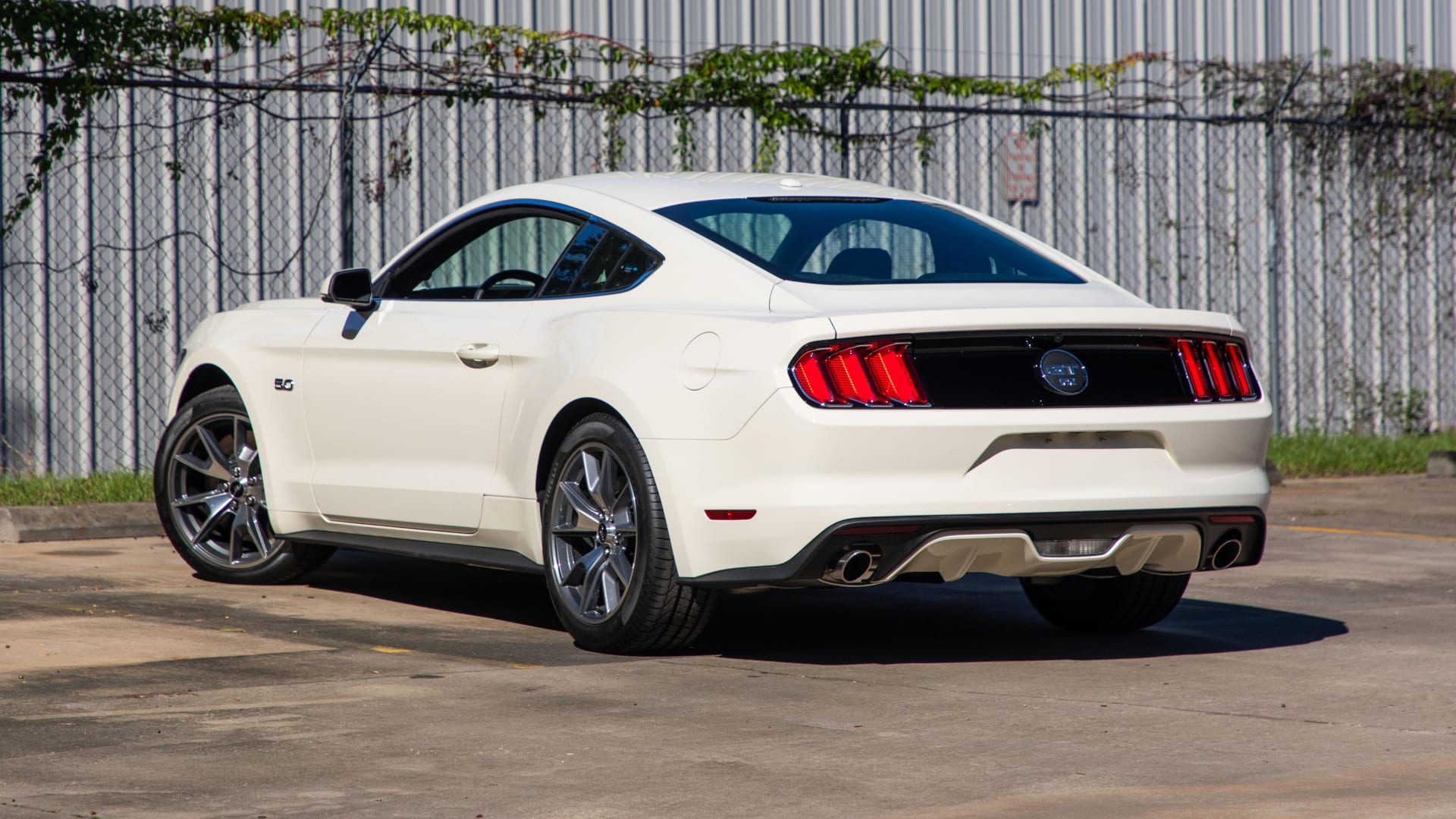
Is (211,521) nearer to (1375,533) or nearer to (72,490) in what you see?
(72,490)

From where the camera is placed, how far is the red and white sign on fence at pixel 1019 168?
1496 cm

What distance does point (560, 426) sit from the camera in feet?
20.4

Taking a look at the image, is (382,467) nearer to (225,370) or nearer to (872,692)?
(225,370)

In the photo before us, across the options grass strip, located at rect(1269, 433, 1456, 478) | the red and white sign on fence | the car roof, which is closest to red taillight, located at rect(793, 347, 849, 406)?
the car roof

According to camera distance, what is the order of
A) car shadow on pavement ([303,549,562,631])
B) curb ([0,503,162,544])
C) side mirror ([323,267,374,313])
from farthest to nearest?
curb ([0,503,162,544]) → car shadow on pavement ([303,549,562,631]) → side mirror ([323,267,374,313])

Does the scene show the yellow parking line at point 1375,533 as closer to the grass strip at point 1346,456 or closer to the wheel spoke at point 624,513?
the grass strip at point 1346,456

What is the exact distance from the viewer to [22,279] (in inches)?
455

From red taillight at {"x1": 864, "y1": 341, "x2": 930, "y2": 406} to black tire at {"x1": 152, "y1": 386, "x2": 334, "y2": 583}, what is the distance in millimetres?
2872

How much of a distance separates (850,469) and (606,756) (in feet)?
4.00

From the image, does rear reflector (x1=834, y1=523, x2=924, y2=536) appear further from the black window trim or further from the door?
the door

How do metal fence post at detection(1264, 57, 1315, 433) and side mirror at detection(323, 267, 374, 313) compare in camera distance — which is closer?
side mirror at detection(323, 267, 374, 313)

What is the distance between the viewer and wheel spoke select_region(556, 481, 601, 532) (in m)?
6.11

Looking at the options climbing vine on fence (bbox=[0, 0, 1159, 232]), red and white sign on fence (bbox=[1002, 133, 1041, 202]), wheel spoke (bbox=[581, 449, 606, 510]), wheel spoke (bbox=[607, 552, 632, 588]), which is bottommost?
wheel spoke (bbox=[607, 552, 632, 588])

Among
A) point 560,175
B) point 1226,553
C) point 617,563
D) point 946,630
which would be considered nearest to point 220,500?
point 617,563
